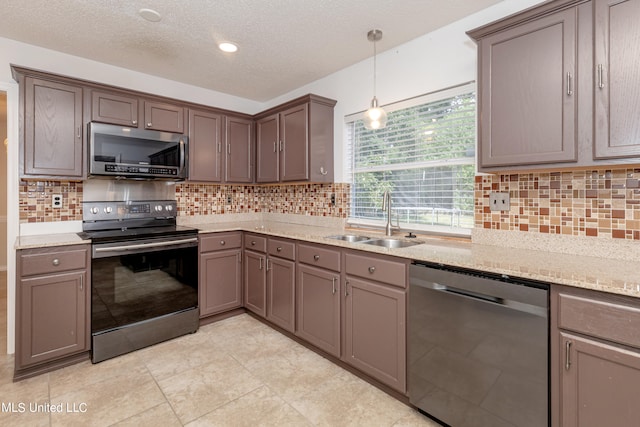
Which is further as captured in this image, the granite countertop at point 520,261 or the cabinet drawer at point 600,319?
the granite countertop at point 520,261

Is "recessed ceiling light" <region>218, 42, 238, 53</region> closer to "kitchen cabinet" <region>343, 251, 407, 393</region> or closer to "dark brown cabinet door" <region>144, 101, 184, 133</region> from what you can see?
"dark brown cabinet door" <region>144, 101, 184, 133</region>

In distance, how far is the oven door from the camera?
7.85 ft

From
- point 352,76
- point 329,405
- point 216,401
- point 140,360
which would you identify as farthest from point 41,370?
point 352,76

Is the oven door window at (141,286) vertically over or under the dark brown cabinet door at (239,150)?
under

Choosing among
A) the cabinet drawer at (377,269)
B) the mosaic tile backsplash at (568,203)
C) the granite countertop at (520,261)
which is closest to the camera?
the granite countertop at (520,261)

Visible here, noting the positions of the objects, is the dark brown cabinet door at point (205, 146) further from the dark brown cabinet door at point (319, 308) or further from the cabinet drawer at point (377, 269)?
the cabinet drawer at point (377, 269)

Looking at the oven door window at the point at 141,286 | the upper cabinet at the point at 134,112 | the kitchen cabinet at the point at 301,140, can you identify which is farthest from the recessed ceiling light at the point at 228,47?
the oven door window at the point at 141,286

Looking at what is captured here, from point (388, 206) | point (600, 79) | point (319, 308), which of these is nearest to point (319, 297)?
point (319, 308)

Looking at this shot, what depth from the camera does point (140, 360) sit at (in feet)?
7.88

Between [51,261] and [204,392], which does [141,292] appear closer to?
[51,261]

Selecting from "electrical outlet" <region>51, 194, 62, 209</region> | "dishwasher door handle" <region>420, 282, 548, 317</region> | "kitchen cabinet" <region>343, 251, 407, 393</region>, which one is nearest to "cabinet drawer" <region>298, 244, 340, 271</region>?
"kitchen cabinet" <region>343, 251, 407, 393</region>

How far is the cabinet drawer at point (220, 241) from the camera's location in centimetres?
301

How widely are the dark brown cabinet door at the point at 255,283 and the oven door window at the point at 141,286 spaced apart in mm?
491

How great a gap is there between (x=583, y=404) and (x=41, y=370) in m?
3.16
